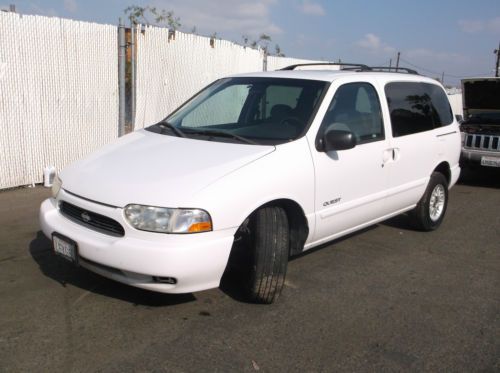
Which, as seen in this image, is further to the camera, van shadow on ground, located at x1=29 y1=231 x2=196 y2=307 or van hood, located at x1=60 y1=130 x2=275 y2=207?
van shadow on ground, located at x1=29 y1=231 x2=196 y2=307

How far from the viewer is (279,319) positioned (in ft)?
11.8

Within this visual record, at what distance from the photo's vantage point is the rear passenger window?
5.01m

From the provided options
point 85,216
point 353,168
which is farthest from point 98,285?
point 353,168

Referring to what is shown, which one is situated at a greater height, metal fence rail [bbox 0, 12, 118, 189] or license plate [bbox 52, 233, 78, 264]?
metal fence rail [bbox 0, 12, 118, 189]

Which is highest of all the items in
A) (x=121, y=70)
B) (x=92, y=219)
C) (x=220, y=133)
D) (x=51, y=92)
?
(x=121, y=70)

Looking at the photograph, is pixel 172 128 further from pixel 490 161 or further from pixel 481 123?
pixel 481 123

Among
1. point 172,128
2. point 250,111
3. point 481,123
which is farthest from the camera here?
point 481,123

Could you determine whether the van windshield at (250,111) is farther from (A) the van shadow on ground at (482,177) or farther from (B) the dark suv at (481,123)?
(A) the van shadow on ground at (482,177)

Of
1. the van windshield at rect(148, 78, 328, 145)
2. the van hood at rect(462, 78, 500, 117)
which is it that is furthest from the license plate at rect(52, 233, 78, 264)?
the van hood at rect(462, 78, 500, 117)

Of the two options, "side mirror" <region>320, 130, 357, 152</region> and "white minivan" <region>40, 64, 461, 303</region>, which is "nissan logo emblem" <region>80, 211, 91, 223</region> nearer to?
"white minivan" <region>40, 64, 461, 303</region>

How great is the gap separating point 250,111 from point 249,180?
1408mm

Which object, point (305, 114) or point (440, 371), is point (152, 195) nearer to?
point (305, 114)

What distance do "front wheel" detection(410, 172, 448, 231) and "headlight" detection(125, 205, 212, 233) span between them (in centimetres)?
320

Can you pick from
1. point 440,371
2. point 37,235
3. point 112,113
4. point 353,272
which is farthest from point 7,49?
point 440,371
